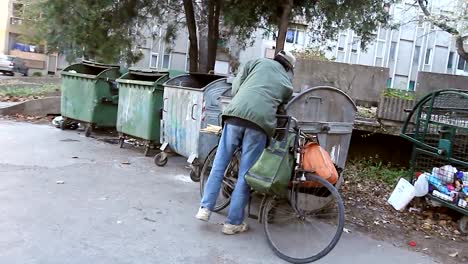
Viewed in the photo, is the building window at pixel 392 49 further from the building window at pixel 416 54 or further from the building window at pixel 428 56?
A: the building window at pixel 428 56

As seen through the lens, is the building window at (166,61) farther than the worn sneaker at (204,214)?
Yes

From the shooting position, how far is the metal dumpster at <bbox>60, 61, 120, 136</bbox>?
10.5 meters

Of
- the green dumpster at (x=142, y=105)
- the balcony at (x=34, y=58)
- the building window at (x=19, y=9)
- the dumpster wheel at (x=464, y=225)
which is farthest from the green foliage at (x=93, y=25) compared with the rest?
the balcony at (x=34, y=58)

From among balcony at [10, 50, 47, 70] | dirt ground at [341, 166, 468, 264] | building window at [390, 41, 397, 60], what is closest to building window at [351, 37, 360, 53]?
building window at [390, 41, 397, 60]

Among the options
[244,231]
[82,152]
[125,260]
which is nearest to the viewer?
[125,260]

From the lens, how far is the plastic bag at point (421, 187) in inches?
241

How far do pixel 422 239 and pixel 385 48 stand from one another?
121 ft

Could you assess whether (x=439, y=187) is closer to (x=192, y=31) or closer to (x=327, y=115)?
(x=327, y=115)

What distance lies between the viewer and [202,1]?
44.9 feet

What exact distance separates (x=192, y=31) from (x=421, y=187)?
844 cm

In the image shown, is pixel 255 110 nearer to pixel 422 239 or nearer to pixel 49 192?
pixel 422 239

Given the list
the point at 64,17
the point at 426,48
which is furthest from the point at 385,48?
A: the point at 64,17

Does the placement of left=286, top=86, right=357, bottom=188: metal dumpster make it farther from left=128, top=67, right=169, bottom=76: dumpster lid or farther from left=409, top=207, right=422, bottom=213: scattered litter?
left=128, top=67, right=169, bottom=76: dumpster lid

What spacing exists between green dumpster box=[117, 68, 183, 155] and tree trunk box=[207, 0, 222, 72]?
3780 mm
